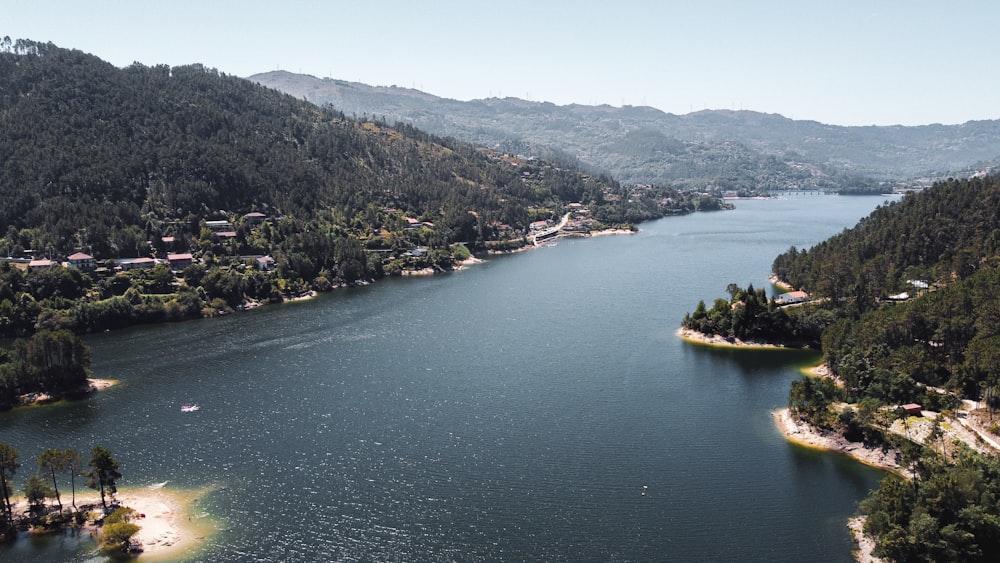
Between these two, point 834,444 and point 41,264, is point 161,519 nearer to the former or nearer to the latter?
point 834,444

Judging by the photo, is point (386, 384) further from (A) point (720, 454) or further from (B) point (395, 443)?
(A) point (720, 454)

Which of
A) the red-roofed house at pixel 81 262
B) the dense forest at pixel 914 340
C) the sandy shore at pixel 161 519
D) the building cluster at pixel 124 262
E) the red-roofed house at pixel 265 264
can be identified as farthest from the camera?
the red-roofed house at pixel 265 264

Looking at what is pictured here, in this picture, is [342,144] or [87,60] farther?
[342,144]

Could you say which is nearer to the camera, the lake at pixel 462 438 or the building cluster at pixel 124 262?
the lake at pixel 462 438

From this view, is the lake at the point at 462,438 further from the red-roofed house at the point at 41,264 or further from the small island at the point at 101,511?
the red-roofed house at the point at 41,264

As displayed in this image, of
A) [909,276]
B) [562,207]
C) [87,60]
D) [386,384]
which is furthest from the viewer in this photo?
[562,207]

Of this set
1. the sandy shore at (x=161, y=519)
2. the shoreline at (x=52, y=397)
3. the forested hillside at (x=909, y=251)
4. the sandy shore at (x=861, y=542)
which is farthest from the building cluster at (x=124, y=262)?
the sandy shore at (x=861, y=542)

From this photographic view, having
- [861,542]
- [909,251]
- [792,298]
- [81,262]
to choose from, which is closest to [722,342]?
[792,298]

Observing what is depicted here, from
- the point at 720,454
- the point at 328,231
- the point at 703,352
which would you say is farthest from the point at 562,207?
the point at 720,454
